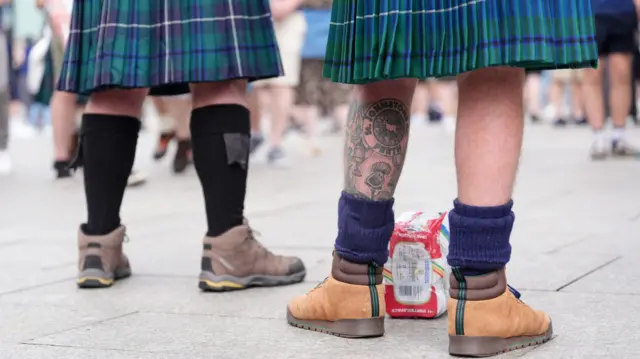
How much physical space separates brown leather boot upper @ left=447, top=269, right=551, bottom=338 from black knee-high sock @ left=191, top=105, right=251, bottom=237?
87 centimetres

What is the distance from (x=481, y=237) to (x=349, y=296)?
0.35m

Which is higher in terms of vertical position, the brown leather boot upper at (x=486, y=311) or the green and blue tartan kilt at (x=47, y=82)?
the green and blue tartan kilt at (x=47, y=82)

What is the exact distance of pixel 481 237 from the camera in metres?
2.03

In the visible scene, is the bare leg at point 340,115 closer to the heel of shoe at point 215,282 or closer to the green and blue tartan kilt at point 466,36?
the heel of shoe at point 215,282

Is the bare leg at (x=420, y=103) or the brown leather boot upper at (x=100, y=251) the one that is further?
the bare leg at (x=420, y=103)

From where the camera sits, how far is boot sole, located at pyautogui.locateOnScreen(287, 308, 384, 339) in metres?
2.20

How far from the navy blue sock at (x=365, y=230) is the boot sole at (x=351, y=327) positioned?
127mm

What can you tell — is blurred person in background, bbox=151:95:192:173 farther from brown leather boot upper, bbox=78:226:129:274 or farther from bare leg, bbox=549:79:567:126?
bare leg, bbox=549:79:567:126

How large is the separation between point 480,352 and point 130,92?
1.35 meters

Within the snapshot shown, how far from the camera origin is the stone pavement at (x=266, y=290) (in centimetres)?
214

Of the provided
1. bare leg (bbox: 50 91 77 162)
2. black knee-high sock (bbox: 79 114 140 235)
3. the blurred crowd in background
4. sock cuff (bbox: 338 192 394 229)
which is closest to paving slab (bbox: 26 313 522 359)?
sock cuff (bbox: 338 192 394 229)

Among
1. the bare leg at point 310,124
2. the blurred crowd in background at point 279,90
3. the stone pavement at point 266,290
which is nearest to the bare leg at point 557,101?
the blurred crowd in background at point 279,90

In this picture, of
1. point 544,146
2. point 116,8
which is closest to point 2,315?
point 116,8

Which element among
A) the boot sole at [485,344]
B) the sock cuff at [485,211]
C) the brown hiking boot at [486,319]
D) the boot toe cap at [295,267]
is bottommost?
the boot toe cap at [295,267]
